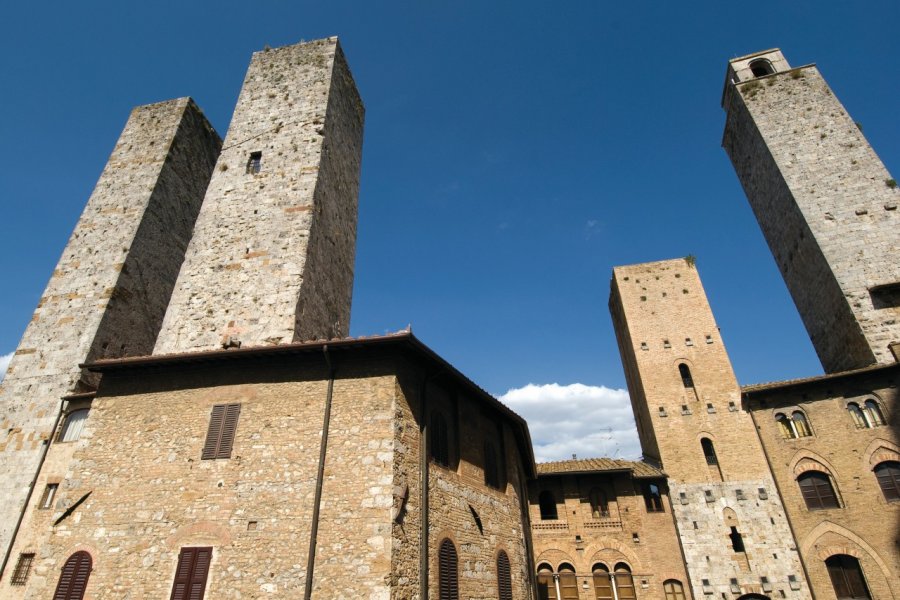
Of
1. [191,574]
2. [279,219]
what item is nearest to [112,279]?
[279,219]

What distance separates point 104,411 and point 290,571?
635 cm

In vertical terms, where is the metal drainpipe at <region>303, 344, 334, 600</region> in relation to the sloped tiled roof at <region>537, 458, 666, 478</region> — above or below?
below

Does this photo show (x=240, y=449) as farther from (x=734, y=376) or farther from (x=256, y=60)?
(x=734, y=376)

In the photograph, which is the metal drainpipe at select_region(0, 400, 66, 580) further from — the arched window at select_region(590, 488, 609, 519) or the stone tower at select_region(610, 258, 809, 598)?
the stone tower at select_region(610, 258, 809, 598)

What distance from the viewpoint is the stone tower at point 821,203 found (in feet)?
65.4

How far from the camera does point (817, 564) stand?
17.8 metres

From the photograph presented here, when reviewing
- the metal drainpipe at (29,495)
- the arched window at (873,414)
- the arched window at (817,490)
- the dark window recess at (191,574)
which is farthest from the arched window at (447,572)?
the arched window at (873,414)

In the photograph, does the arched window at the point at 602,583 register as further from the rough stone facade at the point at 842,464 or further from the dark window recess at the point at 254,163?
the dark window recess at the point at 254,163

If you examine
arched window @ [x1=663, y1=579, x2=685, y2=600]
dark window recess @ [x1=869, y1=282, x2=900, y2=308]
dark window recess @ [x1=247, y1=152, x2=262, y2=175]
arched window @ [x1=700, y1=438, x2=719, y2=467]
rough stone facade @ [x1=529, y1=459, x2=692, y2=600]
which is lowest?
arched window @ [x1=663, y1=579, x2=685, y2=600]

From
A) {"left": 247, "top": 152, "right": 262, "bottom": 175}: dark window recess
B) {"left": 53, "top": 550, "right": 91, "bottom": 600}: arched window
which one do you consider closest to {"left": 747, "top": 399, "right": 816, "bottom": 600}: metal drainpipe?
{"left": 247, "top": 152, "right": 262, "bottom": 175}: dark window recess

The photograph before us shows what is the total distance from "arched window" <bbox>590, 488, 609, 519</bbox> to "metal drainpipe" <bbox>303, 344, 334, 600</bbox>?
15546 millimetres

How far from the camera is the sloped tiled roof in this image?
70.1 feet

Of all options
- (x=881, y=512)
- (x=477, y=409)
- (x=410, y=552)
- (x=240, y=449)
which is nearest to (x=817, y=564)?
(x=881, y=512)

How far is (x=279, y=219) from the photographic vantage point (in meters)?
16.3
